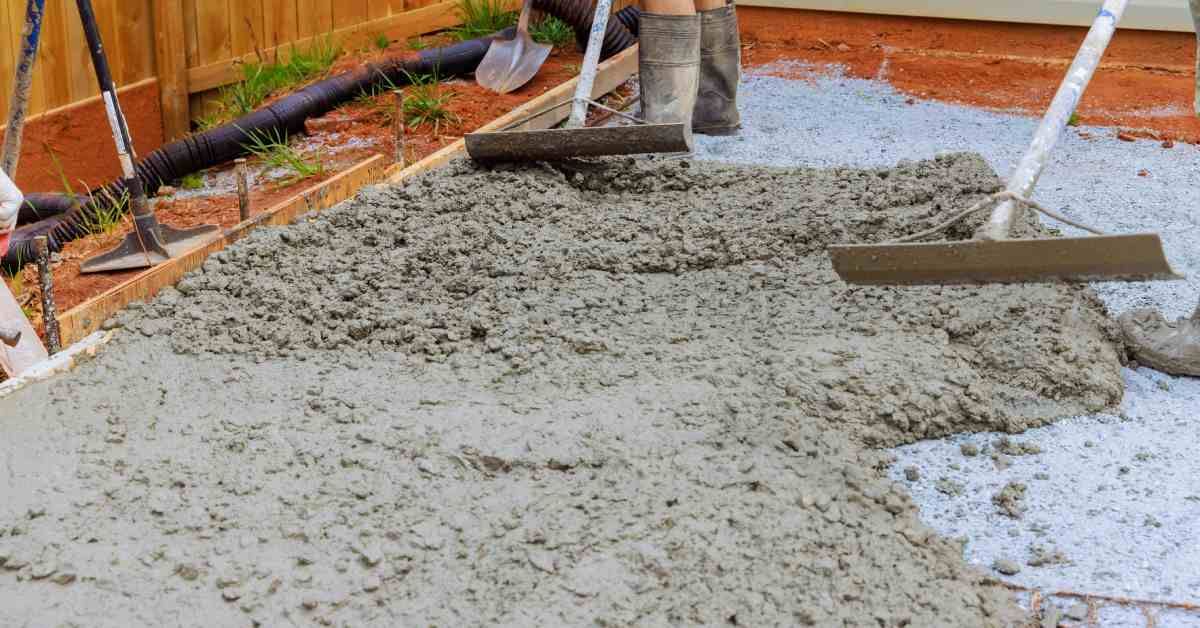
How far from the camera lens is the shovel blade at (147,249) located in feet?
10.6

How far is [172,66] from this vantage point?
4895 millimetres

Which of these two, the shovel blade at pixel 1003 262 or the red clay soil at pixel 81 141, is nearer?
the shovel blade at pixel 1003 262

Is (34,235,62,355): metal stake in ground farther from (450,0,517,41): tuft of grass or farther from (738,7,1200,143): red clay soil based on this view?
(738,7,1200,143): red clay soil

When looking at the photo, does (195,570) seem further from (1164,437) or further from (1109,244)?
(1164,437)

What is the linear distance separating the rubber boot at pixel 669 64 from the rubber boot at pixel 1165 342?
61.1 inches

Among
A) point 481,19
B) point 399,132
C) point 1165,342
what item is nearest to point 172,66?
point 481,19

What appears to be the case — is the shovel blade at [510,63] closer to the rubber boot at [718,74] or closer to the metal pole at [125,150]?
the rubber boot at [718,74]

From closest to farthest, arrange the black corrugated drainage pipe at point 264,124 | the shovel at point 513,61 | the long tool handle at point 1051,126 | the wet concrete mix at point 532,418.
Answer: the wet concrete mix at point 532,418 → the long tool handle at point 1051,126 → the black corrugated drainage pipe at point 264,124 → the shovel at point 513,61

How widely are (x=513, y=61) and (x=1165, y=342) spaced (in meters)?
2.99

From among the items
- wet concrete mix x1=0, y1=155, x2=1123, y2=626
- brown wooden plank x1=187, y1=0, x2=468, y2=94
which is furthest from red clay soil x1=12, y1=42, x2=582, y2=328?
wet concrete mix x1=0, y1=155, x2=1123, y2=626

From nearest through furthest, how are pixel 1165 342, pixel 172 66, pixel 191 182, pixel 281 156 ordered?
pixel 1165 342 → pixel 281 156 → pixel 191 182 → pixel 172 66

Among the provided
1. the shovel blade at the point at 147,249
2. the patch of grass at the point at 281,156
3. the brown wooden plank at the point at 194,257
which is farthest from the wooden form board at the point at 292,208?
the patch of grass at the point at 281,156

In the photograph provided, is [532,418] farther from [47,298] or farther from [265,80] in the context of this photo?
[265,80]

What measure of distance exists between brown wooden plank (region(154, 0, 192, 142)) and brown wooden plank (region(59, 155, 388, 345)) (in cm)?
157
